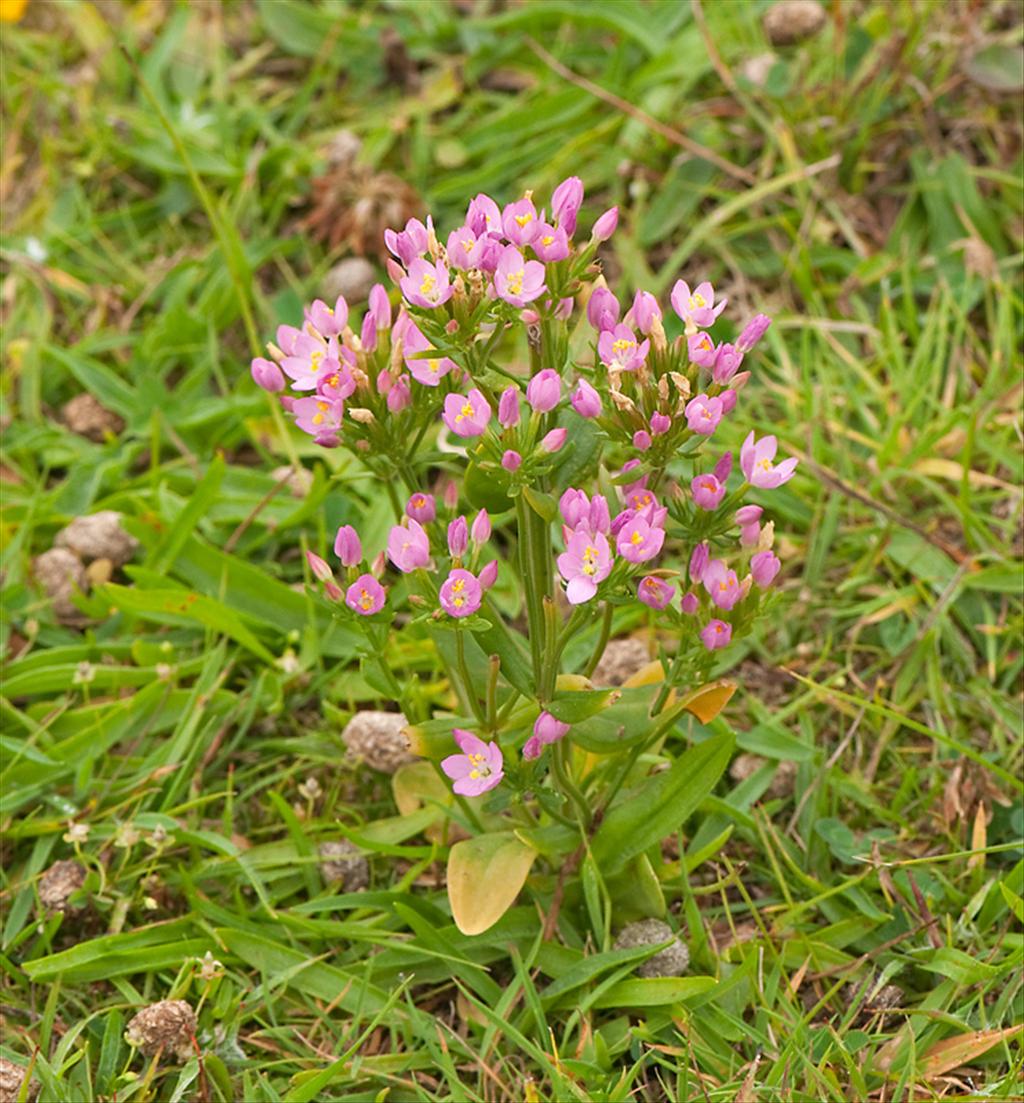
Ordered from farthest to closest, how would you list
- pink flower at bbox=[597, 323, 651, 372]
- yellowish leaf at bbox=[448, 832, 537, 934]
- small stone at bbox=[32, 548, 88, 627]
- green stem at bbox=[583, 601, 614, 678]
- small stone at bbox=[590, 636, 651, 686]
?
1. small stone at bbox=[32, 548, 88, 627]
2. small stone at bbox=[590, 636, 651, 686]
3. yellowish leaf at bbox=[448, 832, 537, 934]
4. green stem at bbox=[583, 601, 614, 678]
5. pink flower at bbox=[597, 323, 651, 372]

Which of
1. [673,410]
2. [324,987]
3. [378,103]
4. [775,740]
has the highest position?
[673,410]

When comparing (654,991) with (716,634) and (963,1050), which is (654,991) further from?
(716,634)

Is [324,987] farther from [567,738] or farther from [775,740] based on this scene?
[775,740]

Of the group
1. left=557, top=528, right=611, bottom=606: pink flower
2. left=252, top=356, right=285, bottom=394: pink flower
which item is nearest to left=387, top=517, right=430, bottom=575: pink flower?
left=557, top=528, right=611, bottom=606: pink flower

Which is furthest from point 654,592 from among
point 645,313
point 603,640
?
point 645,313

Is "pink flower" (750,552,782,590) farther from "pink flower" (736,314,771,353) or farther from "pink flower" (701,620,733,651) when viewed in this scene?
"pink flower" (736,314,771,353)

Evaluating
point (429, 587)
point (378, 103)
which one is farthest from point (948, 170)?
point (429, 587)
